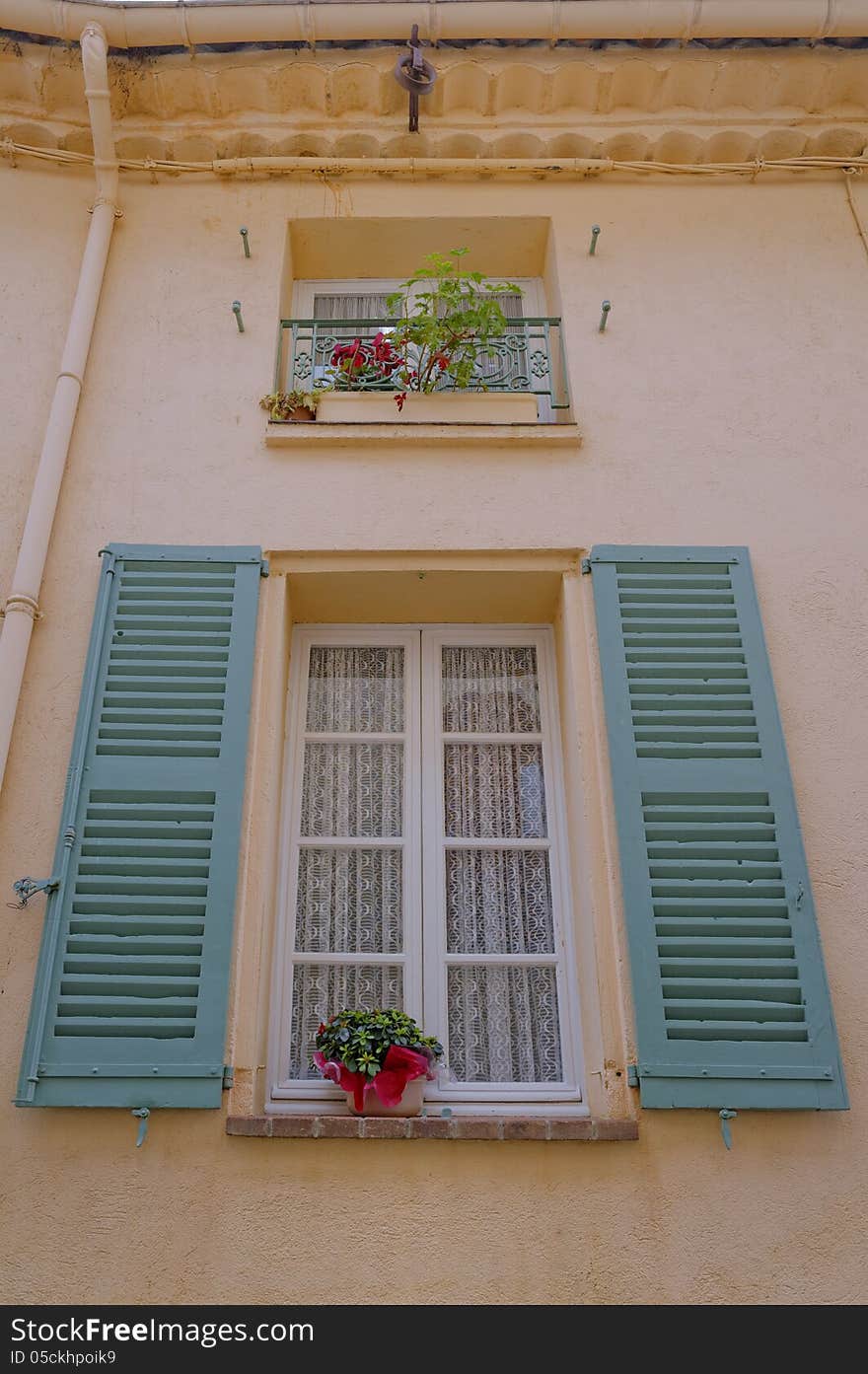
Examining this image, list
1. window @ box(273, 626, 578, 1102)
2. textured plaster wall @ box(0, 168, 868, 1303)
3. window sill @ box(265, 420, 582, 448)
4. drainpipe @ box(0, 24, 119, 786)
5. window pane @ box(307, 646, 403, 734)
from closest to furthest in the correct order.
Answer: textured plaster wall @ box(0, 168, 868, 1303) → window @ box(273, 626, 578, 1102) → drainpipe @ box(0, 24, 119, 786) → window pane @ box(307, 646, 403, 734) → window sill @ box(265, 420, 582, 448)

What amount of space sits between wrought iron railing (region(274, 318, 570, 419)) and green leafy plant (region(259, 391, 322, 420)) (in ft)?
0.61

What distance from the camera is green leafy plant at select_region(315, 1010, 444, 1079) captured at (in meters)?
3.52

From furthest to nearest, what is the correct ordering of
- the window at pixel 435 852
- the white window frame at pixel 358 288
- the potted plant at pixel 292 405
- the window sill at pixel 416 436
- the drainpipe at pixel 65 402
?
the white window frame at pixel 358 288 < the potted plant at pixel 292 405 < the window sill at pixel 416 436 < the drainpipe at pixel 65 402 < the window at pixel 435 852

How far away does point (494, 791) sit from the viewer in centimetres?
437

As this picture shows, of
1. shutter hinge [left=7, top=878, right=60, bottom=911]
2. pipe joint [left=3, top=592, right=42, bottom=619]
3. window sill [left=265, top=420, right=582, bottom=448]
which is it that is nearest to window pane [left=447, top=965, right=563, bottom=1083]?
shutter hinge [left=7, top=878, right=60, bottom=911]

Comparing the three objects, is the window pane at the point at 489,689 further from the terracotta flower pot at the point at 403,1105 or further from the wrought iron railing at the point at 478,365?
the terracotta flower pot at the point at 403,1105

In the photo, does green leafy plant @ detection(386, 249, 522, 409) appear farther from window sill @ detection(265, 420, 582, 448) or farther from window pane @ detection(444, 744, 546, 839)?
window pane @ detection(444, 744, 546, 839)

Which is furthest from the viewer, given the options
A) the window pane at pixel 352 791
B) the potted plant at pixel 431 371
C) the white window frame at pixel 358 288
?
the white window frame at pixel 358 288

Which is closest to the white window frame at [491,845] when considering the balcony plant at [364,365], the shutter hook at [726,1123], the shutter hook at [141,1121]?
the shutter hook at [726,1123]

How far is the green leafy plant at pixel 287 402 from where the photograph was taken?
4930 millimetres

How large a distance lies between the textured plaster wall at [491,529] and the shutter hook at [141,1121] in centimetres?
5

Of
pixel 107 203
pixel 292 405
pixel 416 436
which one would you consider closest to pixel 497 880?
pixel 416 436

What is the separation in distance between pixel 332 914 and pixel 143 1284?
137cm
